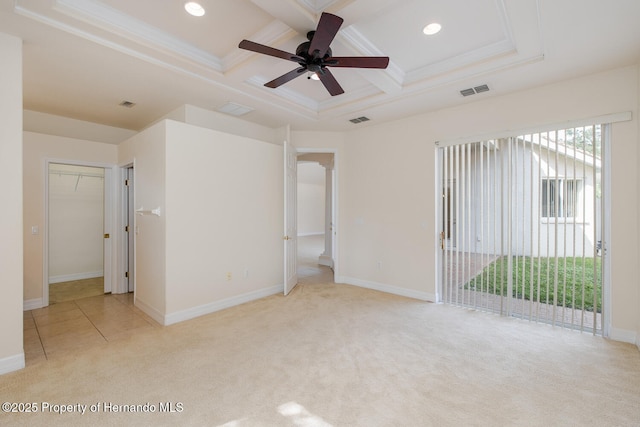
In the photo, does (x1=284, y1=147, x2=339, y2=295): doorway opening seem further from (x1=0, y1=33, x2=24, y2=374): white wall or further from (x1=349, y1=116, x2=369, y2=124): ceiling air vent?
(x1=0, y1=33, x2=24, y2=374): white wall

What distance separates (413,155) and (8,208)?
456cm

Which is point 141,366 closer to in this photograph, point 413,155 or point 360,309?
point 360,309

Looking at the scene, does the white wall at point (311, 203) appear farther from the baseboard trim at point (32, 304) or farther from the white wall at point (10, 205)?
the white wall at point (10, 205)

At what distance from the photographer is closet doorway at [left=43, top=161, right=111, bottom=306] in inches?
208

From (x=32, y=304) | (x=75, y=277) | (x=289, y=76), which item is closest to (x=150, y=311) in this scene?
(x=32, y=304)

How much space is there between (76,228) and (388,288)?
19.6 feet

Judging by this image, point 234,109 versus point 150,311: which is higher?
point 234,109

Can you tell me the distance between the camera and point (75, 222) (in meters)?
5.55

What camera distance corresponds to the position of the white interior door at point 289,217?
446 centimetres

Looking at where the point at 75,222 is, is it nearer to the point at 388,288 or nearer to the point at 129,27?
the point at 129,27

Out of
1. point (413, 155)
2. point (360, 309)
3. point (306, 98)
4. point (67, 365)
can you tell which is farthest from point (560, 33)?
point (67, 365)

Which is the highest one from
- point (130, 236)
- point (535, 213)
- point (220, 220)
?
point (535, 213)

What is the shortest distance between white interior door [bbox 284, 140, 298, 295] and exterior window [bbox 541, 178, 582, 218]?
3.38 meters

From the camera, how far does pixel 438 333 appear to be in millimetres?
3135
